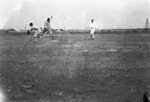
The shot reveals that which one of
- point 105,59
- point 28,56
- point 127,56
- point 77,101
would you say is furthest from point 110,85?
point 28,56

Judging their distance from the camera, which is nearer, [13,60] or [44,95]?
[44,95]

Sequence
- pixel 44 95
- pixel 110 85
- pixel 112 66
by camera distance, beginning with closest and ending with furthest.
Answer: pixel 44 95
pixel 110 85
pixel 112 66

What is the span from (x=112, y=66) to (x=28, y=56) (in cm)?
475

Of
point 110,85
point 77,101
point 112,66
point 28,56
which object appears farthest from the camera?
point 28,56

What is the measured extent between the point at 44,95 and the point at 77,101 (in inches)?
42.5

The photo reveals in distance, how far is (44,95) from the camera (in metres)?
9.01

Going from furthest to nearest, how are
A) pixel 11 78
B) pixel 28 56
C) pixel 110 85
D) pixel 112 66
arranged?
pixel 28 56, pixel 112 66, pixel 11 78, pixel 110 85

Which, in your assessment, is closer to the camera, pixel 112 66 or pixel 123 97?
pixel 123 97

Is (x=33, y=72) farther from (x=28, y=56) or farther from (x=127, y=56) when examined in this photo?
(x=127, y=56)

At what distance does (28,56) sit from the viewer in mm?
15633

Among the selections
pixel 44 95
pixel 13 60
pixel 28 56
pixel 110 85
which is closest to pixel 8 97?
pixel 44 95

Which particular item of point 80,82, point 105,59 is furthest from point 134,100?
point 105,59

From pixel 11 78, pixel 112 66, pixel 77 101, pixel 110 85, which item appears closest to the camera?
pixel 77 101

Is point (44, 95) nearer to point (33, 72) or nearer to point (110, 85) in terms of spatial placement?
point (110, 85)
